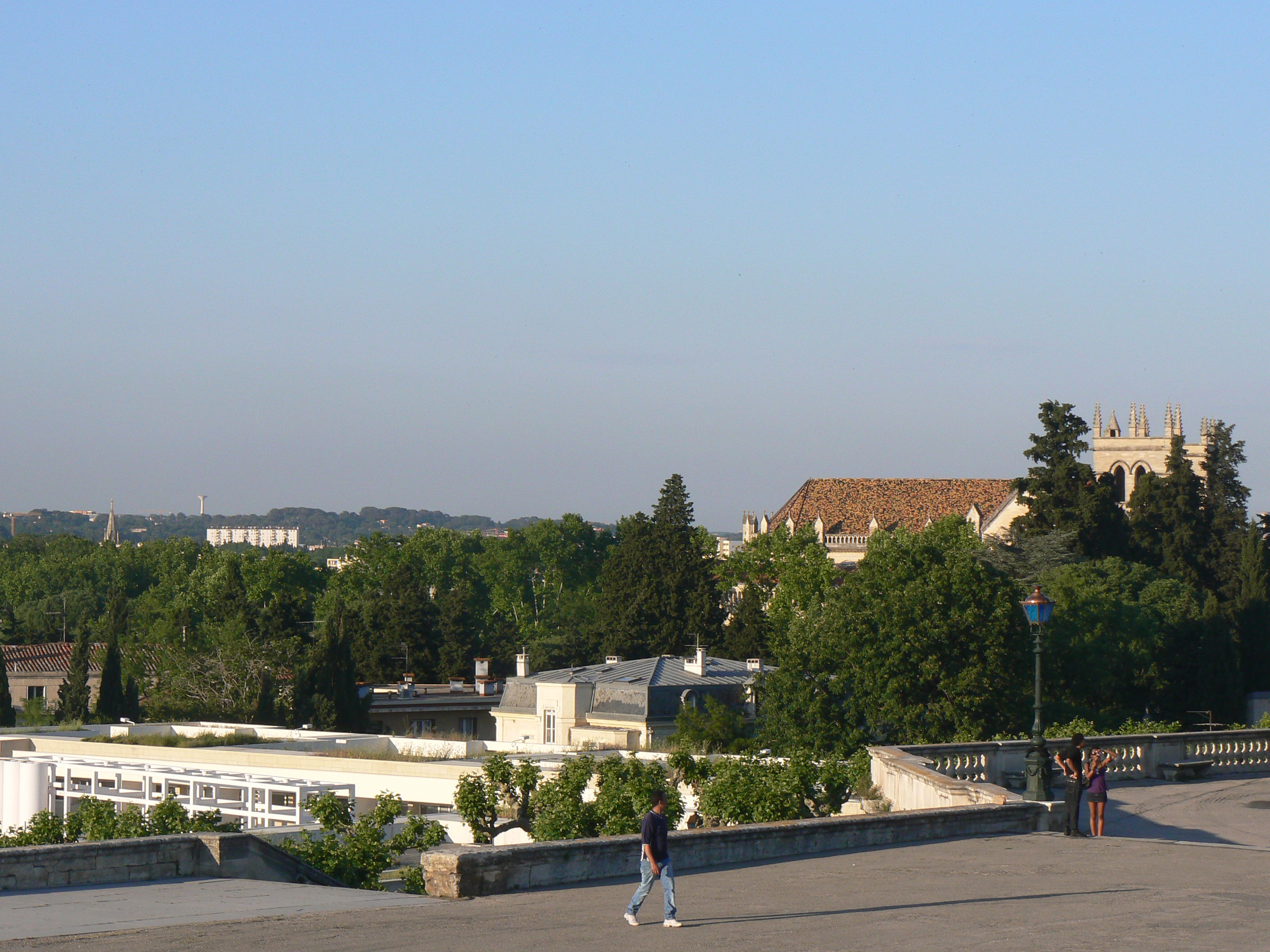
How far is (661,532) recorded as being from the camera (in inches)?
3831

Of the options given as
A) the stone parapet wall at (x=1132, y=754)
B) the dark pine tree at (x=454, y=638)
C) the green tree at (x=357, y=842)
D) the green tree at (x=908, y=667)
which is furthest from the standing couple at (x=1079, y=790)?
the dark pine tree at (x=454, y=638)

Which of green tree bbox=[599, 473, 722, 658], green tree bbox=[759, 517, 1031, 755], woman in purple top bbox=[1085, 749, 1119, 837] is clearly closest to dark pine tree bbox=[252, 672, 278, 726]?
green tree bbox=[599, 473, 722, 658]

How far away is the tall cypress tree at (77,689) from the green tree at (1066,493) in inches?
1808

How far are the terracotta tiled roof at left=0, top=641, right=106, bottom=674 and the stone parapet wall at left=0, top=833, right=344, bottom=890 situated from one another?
288 feet

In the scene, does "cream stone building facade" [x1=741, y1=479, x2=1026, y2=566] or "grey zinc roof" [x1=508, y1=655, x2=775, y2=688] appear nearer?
"grey zinc roof" [x1=508, y1=655, x2=775, y2=688]

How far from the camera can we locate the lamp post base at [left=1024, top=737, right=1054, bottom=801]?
21.5 meters

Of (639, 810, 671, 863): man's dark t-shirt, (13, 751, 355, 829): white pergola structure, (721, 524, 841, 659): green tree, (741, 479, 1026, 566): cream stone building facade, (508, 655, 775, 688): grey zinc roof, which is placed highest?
(741, 479, 1026, 566): cream stone building facade

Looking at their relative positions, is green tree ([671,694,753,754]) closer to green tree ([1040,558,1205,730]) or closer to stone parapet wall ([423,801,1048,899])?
green tree ([1040,558,1205,730])

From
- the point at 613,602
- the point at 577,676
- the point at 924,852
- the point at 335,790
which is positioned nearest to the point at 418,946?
the point at 924,852

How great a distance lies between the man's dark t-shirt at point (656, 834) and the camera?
13.3 m

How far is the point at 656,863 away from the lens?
1330cm

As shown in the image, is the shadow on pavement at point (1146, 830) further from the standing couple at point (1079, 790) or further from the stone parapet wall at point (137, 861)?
the stone parapet wall at point (137, 861)

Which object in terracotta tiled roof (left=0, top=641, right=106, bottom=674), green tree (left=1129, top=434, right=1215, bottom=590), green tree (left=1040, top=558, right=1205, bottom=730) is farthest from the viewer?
terracotta tiled roof (left=0, top=641, right=106, bottom=674)

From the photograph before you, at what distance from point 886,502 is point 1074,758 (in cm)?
11841
